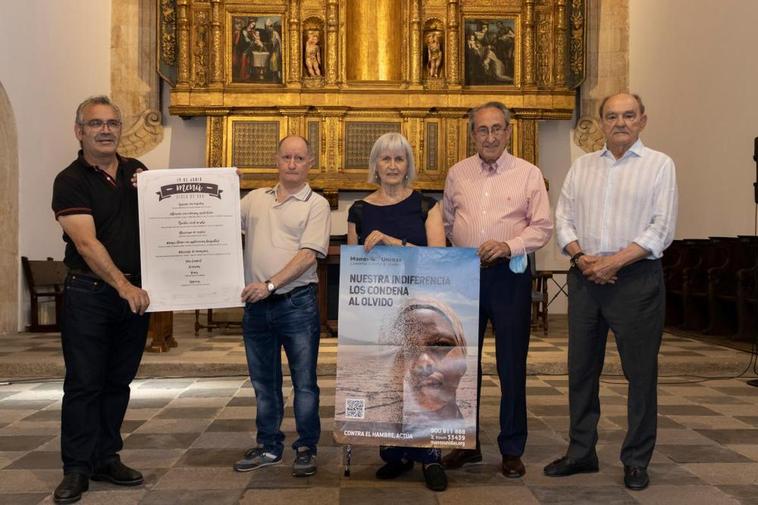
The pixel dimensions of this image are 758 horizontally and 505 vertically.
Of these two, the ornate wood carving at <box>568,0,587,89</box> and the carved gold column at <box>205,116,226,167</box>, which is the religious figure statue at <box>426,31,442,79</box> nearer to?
the ornate wood carving at <box>568,0,587,89</box>

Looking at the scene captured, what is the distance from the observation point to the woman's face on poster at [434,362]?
3.61 meters

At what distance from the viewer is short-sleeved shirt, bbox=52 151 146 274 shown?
348cm

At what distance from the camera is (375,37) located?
1209 cm

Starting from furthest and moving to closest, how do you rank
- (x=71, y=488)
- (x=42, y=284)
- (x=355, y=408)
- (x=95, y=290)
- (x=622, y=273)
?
(x=42, y=284) → (x=622, y=273) → (x=355, y=408) → (x=95, y=290) → (x=71, y=488)

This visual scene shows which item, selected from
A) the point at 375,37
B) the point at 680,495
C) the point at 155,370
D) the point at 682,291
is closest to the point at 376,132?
the point at 375,37

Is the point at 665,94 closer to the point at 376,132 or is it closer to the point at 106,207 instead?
the point at 376,132

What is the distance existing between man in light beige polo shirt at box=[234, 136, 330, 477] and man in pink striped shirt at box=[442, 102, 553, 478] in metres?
0.72

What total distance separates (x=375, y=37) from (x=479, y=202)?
874 cm

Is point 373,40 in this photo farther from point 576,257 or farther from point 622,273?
point 622,273

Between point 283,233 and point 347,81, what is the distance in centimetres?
823

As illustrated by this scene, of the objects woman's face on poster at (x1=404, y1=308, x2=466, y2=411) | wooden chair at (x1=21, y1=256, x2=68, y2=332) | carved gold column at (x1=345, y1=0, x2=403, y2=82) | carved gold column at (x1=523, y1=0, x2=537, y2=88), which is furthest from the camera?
carved gold column at (x1=345, y1=0, x2=403, y2=82)

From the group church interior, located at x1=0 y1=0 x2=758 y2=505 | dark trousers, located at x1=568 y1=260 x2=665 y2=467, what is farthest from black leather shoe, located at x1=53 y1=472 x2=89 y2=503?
dark trousers, located at x1=568 y1=260 x2=665 y2=467

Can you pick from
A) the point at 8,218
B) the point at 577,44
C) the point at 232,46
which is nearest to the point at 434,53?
the point at 577,44

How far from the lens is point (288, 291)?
3797mm
